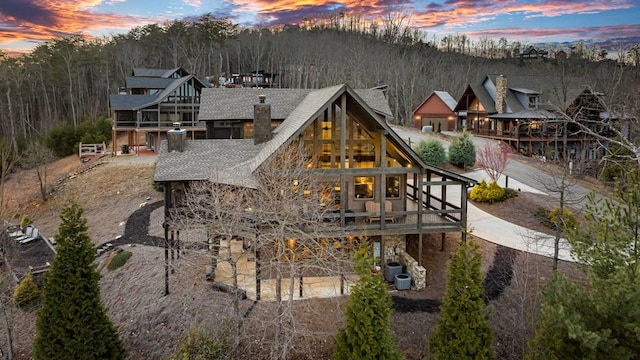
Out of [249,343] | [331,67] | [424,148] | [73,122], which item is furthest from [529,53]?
[249,343]

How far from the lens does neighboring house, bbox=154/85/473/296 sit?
16109 millimetres

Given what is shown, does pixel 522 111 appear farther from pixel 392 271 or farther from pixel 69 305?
pixel 69 305

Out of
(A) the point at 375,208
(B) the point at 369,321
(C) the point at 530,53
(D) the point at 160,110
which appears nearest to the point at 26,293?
(A) the point at 375,208

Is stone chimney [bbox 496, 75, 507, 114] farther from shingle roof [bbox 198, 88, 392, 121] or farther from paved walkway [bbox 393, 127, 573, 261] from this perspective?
paved walkway [bbox 393, 127, 573, 261]

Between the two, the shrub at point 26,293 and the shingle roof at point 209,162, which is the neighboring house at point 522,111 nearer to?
the shingle roof at point 209,162

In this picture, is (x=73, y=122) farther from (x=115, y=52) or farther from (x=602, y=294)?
(x=602, y=294)

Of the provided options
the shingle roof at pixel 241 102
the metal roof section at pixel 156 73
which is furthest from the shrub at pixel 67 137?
the shingle roof at pixel 241 102

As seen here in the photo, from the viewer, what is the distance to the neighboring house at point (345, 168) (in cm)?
1611

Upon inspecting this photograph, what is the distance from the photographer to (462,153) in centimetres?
3175

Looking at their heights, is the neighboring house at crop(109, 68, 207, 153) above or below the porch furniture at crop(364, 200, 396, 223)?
above

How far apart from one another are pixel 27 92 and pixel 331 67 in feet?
145

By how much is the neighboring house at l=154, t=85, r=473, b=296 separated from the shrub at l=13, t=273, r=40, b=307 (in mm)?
6700

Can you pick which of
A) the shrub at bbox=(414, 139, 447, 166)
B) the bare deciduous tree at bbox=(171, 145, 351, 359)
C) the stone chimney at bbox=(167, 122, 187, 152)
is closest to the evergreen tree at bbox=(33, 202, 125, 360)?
the bare deciduous tree at bbox=(171, 145, 351, 359)

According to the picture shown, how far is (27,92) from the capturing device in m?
63.3
